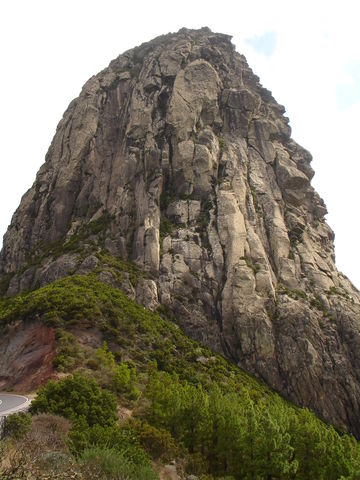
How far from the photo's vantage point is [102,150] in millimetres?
86812

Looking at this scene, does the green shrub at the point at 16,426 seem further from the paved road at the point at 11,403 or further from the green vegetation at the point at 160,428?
the paved road at the point at 11,403

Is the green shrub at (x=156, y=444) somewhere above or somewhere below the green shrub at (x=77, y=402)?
below

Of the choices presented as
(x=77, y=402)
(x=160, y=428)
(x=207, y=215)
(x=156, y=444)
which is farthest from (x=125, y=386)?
(x=207, y=215)

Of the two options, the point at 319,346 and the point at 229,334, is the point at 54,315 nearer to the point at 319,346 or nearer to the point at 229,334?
the point at 229,334

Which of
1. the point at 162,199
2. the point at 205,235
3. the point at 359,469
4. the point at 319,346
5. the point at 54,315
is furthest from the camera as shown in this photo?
the point at 162,199

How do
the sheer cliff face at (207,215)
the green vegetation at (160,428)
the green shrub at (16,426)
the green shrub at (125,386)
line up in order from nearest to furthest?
the green shrub at (16,426), the green vegetation at (160,428), the green shrub at (125,386), the sheer cliff face at (207,215)

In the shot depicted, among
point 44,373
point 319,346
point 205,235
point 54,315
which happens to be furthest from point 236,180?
point 44,373

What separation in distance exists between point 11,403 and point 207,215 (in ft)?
157

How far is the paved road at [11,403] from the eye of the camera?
2758cm

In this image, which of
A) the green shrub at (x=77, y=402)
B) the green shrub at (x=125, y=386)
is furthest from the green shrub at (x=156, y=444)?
the green shrub at (x=125, y=386)

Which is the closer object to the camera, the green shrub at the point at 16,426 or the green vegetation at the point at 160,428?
the green shrub at the point at 16,426

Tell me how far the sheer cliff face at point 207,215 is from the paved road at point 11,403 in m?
26.1

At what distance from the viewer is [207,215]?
73.1 meters

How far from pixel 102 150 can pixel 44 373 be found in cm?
5715
